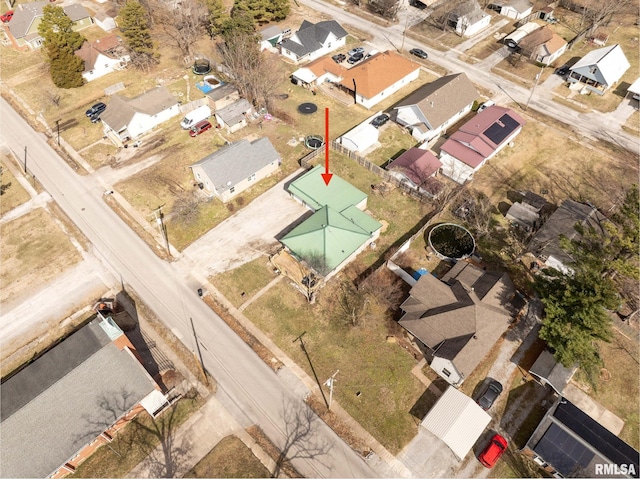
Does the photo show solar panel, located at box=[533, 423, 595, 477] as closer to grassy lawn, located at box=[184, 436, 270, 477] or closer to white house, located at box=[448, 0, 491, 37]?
grassy lawn, located at box=[184, 436, 270, 477]

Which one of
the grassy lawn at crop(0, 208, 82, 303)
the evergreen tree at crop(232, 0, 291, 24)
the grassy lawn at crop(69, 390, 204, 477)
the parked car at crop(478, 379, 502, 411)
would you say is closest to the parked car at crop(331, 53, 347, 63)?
the evergreen tree at crop(232, 0, 291, 24)

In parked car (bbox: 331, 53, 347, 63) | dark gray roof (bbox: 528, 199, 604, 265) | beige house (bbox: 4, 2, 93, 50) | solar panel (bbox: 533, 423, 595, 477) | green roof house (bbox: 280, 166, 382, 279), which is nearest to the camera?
solar panel (bbox: 533, 423, 595, 477)

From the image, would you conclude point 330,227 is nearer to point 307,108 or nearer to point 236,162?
point 236,162

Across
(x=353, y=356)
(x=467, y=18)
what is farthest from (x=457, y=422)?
(x=467, y=18)

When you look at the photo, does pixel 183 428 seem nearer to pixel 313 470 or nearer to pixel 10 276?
pixel 313 470

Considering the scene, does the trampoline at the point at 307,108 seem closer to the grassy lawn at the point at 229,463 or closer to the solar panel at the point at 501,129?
the solar panel at the point at 501,129

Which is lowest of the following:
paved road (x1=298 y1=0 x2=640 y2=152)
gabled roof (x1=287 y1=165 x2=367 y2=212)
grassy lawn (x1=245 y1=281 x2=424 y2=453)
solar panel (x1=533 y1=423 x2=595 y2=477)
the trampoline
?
grassy lawn (x1=245 y1=281 x2=424 y2=453)
